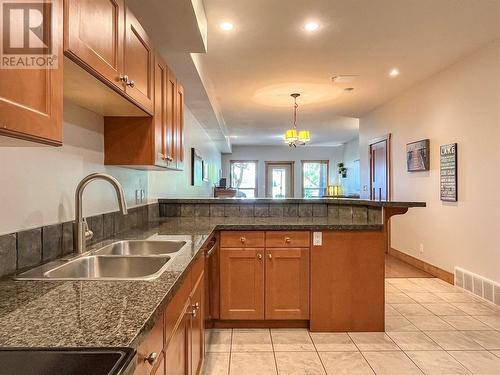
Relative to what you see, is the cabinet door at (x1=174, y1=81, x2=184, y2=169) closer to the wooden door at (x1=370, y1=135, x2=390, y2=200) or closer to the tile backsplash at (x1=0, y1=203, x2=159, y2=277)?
the tile backsplash at (x1=0, y1=203, x2=159, y2=277)

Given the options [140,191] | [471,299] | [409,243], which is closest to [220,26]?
[140,191]

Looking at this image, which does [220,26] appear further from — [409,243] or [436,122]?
[409,243]

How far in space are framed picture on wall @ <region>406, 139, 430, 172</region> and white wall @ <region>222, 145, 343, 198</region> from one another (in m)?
6.63

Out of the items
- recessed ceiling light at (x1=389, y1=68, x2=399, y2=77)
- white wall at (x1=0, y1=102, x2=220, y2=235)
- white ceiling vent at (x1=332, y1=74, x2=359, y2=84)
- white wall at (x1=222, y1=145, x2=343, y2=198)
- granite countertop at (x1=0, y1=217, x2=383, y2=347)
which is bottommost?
granite countertop at (x1=0, y1=217, x2=383, y2=347)

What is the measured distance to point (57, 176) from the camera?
5.25ft

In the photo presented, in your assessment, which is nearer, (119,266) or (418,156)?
(119,266)

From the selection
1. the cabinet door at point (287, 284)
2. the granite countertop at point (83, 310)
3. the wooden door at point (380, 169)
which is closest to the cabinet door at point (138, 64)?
the granite countertop at point (83, 310)

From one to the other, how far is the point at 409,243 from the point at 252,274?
11.3ft

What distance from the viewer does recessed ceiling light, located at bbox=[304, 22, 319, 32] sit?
10.1ft

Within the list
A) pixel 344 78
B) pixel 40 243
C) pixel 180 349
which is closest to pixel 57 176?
pixel 40 243

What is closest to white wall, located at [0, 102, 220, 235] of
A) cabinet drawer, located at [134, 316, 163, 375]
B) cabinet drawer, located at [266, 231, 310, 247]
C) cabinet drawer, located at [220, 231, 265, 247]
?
cabinet drawer, located at [134, 316, 163, 375]

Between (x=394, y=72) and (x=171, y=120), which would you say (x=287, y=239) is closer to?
(x=171, y=120)

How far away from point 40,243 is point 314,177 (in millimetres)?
10937

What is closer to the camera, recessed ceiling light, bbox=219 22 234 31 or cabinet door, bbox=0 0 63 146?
cabinet door, bbox=0 0 63 146
